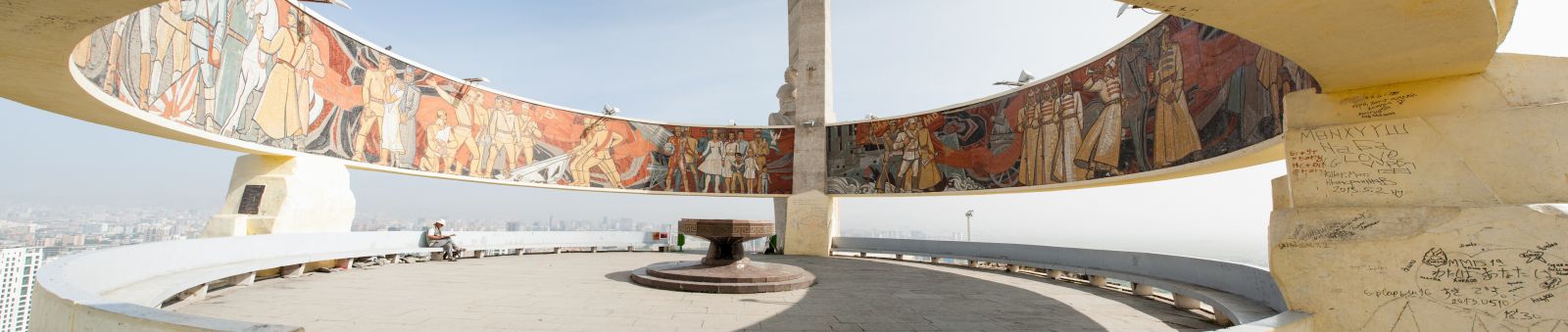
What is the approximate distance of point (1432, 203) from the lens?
14.4 feet

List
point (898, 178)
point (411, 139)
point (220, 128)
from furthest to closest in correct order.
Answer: point (898, 178) < point (411, 139) < point (220, 128)

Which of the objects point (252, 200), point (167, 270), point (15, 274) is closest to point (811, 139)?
point (252, 200)

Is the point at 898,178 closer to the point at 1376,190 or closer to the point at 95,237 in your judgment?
the point at 1376,190

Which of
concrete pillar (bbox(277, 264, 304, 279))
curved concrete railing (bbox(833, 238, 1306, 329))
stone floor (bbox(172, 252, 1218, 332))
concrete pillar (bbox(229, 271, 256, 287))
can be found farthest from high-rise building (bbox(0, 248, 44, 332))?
curved concrete railing (bbox(833, 238, 1306, 329))

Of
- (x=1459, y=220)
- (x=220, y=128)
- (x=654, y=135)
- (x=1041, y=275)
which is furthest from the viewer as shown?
(x=654, y=135)

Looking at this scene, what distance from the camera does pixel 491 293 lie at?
791 centimetres

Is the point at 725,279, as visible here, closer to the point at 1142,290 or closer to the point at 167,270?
the point at 167,270

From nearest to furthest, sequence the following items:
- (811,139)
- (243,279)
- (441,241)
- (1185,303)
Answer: (1185,303)
(243,279)
(441,241)
(811,139)

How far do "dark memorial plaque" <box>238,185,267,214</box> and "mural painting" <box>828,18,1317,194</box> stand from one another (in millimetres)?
14217

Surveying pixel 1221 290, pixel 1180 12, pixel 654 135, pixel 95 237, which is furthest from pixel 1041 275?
pixel 95 237

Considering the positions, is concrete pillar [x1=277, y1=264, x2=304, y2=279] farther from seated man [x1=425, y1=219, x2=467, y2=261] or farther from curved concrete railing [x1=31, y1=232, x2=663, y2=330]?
seated man [x1=425, y1=219, x2=467, y2=261]

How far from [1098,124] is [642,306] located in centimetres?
997

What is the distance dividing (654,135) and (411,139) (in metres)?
7.22

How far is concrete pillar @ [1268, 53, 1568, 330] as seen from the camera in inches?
158
